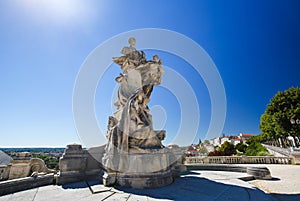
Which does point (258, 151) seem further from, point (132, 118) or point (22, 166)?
point (22, 166)

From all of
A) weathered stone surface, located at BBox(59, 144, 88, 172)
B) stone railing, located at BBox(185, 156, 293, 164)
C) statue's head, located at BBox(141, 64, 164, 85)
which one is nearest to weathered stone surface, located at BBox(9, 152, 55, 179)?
weathered stone surface, located at BBox(59, 144, 88, 172)

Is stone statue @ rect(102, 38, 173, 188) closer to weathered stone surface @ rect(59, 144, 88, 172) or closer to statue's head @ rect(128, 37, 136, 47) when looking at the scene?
statue's head @ rect(128, 37, 136, 47)

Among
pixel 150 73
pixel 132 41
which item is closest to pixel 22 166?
pixel 150 73

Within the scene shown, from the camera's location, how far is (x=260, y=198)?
364 centimetres

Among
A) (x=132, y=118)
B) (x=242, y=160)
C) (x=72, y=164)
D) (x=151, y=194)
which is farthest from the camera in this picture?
(x=242, y=160)

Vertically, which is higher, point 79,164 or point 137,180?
point 79,164

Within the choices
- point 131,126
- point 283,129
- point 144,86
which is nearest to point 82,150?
point 131,126

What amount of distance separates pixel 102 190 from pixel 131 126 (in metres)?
2.16

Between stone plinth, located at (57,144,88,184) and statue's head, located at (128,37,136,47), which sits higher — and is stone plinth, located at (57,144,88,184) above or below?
below

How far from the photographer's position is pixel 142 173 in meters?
4.51

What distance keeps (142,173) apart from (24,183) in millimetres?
3552

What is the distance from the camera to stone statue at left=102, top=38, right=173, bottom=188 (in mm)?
4949

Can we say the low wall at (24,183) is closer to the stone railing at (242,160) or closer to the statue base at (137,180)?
the statue base at (137,180)

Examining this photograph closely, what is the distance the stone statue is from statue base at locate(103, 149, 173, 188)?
32 millimetres
